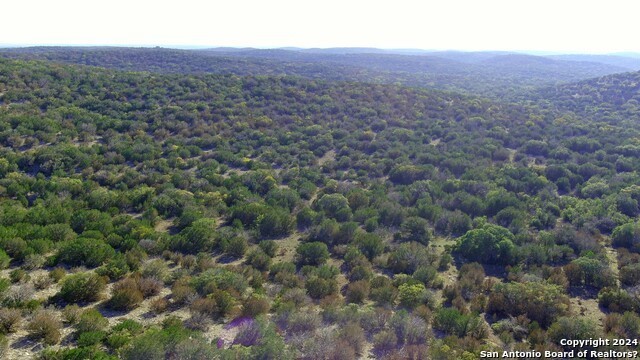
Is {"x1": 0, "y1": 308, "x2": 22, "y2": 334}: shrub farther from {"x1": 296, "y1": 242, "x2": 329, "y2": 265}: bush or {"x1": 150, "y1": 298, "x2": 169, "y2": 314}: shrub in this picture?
{"x1": 296, "y1": 242, "x2": 329, "y2": 265}: bush

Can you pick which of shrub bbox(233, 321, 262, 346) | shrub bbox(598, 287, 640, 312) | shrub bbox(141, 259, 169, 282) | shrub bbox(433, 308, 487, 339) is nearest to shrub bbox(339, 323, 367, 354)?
shrub bbox(233, 321, 262, 346)

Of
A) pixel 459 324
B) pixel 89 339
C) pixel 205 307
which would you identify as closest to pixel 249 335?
pixel 205 307

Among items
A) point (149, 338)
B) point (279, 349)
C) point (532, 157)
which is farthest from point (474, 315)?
point (532, 157)

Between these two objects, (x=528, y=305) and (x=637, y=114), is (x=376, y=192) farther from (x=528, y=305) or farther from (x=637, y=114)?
(x=637, y=114)

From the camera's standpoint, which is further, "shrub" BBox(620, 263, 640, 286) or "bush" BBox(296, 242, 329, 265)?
"bush" BBox(296, 242, 329, 265)

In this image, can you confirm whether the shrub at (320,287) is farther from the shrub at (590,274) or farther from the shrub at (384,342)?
the shrub at (590,274)

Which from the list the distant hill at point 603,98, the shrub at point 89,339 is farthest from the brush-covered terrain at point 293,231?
the distant hill at point 603,98
